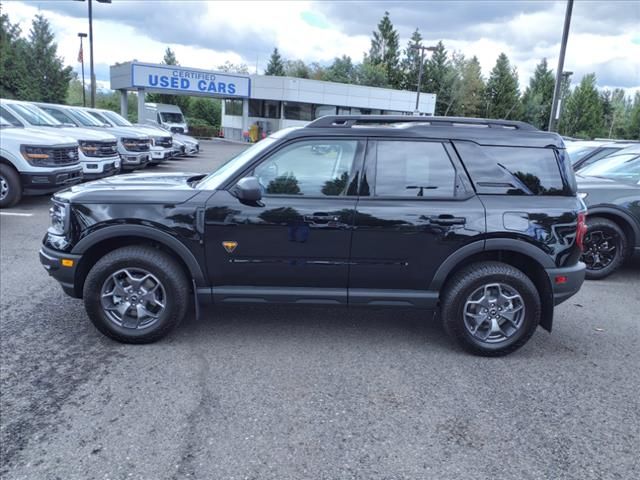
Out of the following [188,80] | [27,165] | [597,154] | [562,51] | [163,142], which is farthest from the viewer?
[188,80]

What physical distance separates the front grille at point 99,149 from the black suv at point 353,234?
27.3 ft

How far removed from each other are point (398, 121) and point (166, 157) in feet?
47.8

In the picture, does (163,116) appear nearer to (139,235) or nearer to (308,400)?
(139,235)

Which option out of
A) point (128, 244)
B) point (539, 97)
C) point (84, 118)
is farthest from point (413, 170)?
point (539, 97)

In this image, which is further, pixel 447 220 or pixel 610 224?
pixel 610 224

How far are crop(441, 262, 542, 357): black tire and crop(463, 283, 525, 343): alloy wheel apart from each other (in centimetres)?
1

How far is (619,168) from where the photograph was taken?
705 centimetres

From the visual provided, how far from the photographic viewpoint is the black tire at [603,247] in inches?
247

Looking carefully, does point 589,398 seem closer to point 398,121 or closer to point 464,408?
point 464,408

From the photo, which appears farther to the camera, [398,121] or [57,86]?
[57,86]

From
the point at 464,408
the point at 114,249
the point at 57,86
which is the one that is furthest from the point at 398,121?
the point at 57,86

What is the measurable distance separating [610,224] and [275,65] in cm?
7702

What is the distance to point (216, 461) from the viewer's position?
2.69m

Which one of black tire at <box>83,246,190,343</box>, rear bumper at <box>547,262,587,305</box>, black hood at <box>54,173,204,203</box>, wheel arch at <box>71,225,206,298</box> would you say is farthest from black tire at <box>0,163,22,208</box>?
rear bumper at <box>547,262,587,305</box>
